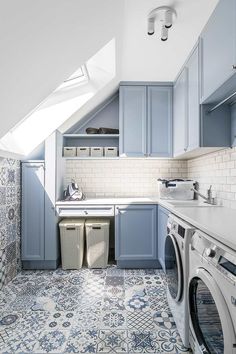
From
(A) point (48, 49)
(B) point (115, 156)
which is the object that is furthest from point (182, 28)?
(B) point (115, 156)

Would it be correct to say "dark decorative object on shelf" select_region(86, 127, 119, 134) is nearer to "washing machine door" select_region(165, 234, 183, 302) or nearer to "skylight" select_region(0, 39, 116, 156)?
"skylight" select_region(0, 39, 116, 156)

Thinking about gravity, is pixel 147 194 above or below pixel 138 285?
above

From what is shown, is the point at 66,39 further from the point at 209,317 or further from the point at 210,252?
the point at 209,317

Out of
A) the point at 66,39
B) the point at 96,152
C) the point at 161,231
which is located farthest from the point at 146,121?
the point at 66,39

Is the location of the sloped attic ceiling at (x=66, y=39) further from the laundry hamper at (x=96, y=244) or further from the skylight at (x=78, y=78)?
the laundry hamper at (x=96, y=244)

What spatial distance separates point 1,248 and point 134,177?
1.89 meters

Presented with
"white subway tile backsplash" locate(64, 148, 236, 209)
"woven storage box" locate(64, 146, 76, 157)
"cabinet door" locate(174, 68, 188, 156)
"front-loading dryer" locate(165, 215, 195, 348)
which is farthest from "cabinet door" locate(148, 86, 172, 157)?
"front-loading dryer" locate(165, 215, 195, 348)

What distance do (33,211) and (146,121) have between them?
1831 mm

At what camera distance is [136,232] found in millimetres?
2678

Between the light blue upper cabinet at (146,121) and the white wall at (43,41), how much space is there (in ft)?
3.55

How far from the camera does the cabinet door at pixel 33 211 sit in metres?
2.69

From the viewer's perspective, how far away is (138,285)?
2322 mm

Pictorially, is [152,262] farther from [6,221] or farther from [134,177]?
[6,221]

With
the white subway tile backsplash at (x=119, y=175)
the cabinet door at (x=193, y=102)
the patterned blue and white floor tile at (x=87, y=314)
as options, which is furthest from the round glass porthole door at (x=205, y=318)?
the white subway tile backsplash at (x=119, y=175)
